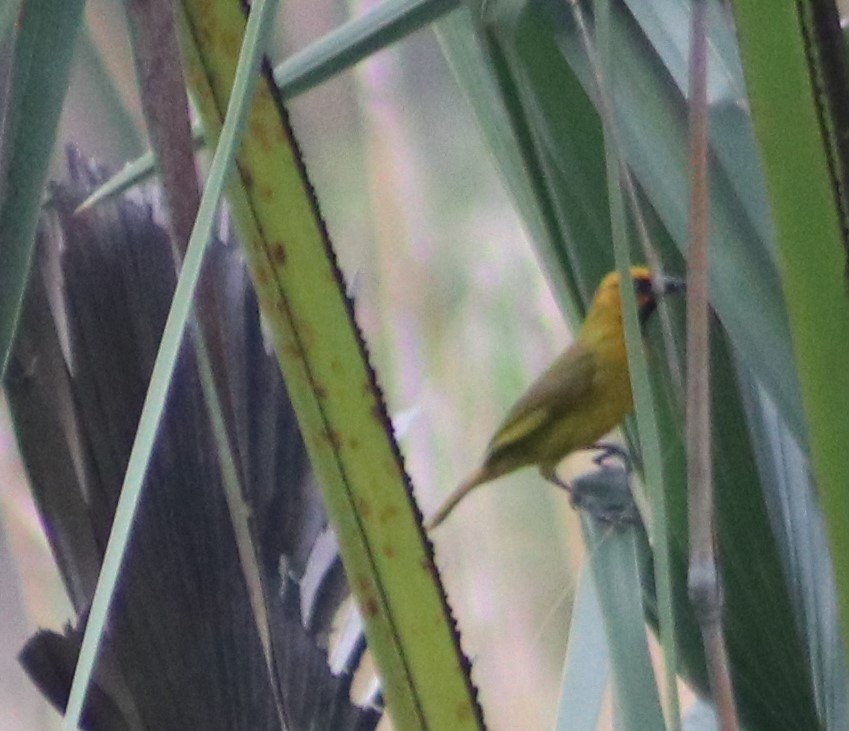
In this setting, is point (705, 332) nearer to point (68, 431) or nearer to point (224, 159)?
point (224, 159)

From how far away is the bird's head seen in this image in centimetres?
39

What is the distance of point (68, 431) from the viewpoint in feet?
1.38

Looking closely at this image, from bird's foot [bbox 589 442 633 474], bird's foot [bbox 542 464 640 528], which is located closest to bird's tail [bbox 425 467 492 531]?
bird's foot [bbox 589 442 633 474]

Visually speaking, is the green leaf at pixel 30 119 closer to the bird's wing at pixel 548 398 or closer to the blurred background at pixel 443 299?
the bird's wing at pixel 548 398

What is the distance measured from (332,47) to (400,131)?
40.9 inches

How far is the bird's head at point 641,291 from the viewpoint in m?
0.39

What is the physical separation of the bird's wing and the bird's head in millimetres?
80

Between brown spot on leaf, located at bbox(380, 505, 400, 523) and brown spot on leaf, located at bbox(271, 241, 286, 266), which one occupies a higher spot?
brown spot on leaf, located at bbox(271, 241, 286, 266)

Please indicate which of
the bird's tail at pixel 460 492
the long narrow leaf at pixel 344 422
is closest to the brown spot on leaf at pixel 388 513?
the long narrow leaf at pixel 344 422

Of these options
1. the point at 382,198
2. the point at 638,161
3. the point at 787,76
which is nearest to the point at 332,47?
the point at 638,161

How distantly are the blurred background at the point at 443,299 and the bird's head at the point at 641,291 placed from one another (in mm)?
397

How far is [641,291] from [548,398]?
0.24 metres

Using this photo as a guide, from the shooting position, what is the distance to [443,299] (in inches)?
55.1

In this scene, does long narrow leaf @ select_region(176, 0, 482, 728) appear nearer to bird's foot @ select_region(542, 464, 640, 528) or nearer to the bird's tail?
bird's foot @ select_region(542, 464, 640, 528)
